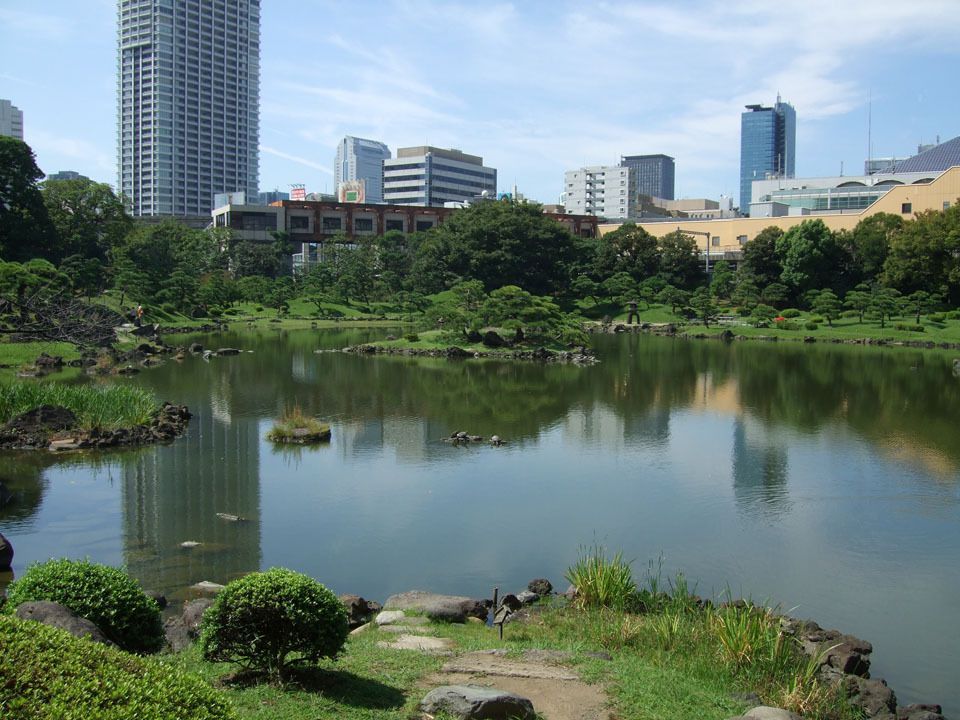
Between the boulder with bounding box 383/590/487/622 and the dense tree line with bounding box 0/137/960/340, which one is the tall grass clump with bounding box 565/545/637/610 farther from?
the dense tree line with bounding box 0/137/960/340

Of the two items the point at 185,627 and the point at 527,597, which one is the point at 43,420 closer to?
the point at 185,627

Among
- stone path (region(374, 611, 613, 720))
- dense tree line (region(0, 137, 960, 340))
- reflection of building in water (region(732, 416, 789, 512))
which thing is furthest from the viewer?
dense tree line (region(0, 137, 960, 340))

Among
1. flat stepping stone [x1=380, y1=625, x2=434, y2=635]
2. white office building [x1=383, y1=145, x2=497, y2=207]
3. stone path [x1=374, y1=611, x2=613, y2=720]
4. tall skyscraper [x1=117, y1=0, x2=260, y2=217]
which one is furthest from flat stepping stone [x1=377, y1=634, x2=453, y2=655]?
tall skyscraper [x1=117, y1=0, x2=260, y2=217]

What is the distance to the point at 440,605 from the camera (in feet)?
31.9

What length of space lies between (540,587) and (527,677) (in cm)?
348

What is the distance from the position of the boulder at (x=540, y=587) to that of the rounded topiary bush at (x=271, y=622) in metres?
4.58

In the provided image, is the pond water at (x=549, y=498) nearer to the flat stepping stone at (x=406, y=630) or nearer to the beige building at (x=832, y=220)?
the flat stepping stone at (x=406, y=630)

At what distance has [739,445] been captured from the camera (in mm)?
20781

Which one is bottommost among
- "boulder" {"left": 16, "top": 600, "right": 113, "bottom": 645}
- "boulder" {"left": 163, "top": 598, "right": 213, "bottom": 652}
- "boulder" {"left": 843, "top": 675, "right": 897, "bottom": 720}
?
"boulder" {"left": 843, "top": 675, "right": 897, "bottom": 720}

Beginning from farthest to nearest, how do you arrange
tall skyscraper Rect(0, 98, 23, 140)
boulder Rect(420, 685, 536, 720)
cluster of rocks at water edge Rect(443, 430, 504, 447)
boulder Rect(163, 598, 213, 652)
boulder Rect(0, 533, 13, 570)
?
tall skyscraper Rect(0, 98, 23, 140), cluster of rocks at water edge Rect(443, 430, 504, 447), boulder Rect(0, 533, 13, 570), boulder Rect(163, 598, 213, 652), boulder Rect(420, 685, 536, 720)

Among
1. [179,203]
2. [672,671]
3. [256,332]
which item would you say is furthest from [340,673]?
[179,203]

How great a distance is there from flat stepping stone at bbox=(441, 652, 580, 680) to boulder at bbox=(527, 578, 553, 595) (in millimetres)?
2901

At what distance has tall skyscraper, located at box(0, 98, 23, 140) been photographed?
143 metres

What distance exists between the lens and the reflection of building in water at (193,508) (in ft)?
38.7
